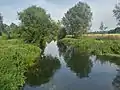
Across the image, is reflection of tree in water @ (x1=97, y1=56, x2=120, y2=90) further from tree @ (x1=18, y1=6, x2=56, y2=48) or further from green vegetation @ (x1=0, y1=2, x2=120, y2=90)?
tree @ (x1=18, y1=6, x2=56, y2=48)

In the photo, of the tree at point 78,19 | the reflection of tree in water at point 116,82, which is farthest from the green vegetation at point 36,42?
the reflection of tree in water at point 116,82

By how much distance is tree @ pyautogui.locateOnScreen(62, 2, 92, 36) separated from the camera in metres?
103

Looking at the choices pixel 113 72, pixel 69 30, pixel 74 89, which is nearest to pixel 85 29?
pixel 69 30

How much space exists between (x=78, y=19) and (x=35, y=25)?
153ft

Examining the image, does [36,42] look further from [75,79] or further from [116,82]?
[116,82]

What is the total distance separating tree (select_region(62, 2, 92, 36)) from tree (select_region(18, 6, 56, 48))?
40.5 m

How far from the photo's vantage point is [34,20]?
60562 millimetres

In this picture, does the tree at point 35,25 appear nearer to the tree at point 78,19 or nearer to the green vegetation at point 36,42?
the green vegetation at point 36,42

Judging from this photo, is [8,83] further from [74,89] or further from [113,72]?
[113,72]

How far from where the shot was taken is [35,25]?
5875 cm

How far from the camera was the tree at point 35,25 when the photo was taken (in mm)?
58406

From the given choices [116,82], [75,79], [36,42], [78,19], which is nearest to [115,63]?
[75,79]

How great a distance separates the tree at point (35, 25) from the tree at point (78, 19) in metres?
40.5

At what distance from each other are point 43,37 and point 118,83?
3749 cm
